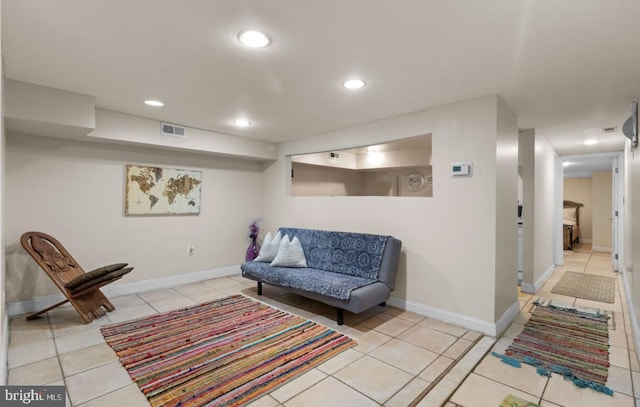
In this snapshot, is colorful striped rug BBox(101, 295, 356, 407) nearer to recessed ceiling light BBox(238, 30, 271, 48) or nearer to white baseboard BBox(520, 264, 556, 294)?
recessed ceiling light BBox(238, 30, 271, 48)

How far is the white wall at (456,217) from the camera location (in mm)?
2945

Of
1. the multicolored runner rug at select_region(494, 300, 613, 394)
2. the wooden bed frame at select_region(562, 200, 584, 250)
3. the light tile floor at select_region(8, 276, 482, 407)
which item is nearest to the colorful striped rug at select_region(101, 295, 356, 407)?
the light tile floor at select_region(8, 276, 482, 407)

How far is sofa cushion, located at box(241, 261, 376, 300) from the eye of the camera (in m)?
3.10

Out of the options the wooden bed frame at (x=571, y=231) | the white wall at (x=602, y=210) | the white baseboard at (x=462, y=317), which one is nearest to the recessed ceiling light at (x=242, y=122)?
the white baseboard at (x=462, y=317)

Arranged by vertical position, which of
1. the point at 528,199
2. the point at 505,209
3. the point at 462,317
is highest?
the point at 528,199

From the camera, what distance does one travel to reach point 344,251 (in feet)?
12.4

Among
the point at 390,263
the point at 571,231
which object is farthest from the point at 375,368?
the point at 571,231

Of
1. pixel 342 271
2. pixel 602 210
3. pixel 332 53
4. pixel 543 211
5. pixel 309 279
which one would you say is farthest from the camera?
pixel 602 210

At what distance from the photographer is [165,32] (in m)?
1.90

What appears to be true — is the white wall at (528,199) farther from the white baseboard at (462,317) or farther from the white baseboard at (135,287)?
the white baseboard at (135,287)

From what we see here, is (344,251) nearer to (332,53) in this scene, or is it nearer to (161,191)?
(332,53)

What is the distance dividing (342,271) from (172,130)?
287cm

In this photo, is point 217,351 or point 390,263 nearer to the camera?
point 217,351

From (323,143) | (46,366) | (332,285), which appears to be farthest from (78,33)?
(323,143)
